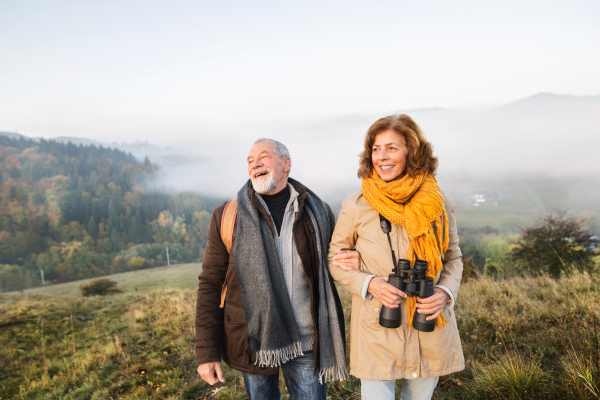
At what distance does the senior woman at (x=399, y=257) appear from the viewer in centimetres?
196

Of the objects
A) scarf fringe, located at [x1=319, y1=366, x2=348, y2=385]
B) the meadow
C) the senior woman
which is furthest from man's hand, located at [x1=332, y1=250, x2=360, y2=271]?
the meadow

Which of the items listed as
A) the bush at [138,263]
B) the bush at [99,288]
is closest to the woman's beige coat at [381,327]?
the bush at [99,288]

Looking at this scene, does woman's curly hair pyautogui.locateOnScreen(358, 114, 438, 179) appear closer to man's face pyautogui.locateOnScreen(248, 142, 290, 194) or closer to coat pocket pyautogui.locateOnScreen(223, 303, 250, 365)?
man's face pyautogui.locateOnScreen(248, 142, 290, 194)

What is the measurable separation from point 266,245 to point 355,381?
2668 mm

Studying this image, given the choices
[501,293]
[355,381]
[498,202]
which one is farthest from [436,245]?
[498,202]

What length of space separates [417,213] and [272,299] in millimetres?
1201

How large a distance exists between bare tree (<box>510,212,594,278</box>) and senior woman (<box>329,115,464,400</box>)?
12.5 meters

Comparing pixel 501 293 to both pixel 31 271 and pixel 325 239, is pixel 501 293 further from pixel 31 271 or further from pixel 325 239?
pixel 31 271

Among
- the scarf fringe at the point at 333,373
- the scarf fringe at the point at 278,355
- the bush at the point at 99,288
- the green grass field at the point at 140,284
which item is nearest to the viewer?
the scarf fringe at the point at 278,355

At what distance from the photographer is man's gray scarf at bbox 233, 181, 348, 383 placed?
2.23 metres

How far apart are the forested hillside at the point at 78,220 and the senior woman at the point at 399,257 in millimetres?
73291

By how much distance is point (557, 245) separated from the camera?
12.5 meters

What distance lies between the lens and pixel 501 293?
231 inches

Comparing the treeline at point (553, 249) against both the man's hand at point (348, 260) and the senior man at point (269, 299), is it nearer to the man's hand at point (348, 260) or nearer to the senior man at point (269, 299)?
the senior man at point (269, 299)
